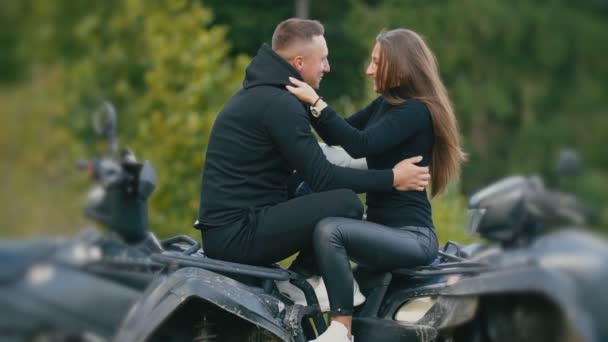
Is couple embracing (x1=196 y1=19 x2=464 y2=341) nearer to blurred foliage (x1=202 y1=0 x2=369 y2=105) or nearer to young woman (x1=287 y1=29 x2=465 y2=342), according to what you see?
young woman (x1=287 y1=29 x2=465 y2=342)

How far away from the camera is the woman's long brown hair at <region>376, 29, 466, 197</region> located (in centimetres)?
486

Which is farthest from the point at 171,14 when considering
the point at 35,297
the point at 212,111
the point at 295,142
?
the point at 35,297

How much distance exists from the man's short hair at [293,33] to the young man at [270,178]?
0.04m

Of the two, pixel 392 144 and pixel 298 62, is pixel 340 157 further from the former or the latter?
pixel 298 62

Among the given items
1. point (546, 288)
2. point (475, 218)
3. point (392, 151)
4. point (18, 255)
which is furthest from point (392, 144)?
point (18, 255)

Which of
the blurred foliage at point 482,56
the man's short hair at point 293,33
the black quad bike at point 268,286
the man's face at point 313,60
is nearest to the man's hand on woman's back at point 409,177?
the black quad bike at point 268,286

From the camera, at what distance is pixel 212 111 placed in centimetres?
1188

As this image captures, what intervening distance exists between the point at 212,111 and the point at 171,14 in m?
1.82

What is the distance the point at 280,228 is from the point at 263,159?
323mm

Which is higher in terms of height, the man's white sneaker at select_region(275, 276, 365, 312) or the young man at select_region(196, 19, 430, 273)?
the young man at select_region(196, 19, 430, 273)

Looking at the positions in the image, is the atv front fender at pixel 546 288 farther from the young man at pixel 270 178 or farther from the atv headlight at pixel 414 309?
the young man at pixel 270 178

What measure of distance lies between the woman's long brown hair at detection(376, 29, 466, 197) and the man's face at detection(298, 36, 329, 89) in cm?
25

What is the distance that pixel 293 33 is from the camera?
486cm

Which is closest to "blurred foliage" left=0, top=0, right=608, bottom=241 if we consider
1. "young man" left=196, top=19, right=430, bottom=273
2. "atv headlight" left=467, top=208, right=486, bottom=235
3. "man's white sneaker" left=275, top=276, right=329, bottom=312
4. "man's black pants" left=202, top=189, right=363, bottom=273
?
"atv headlight" left=467, top=208, right=486, bottom=235
